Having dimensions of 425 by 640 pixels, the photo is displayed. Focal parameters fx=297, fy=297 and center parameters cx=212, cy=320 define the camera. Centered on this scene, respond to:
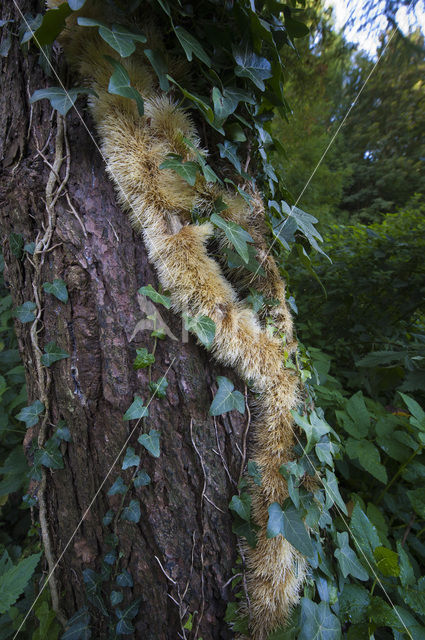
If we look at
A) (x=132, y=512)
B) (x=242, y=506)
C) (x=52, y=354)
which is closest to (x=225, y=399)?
(x=242, y=506)

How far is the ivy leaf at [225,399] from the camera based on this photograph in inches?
29.2

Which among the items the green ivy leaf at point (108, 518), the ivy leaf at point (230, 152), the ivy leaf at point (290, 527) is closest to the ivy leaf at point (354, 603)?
the ivy leaf at point (290, 527)

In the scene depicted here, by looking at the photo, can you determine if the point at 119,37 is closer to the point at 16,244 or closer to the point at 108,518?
the point at 16,244

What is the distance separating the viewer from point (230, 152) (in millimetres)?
826

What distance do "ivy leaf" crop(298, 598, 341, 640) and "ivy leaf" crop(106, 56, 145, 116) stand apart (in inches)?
49.8

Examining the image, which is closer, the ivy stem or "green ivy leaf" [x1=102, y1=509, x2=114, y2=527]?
"green ivy leaf" [x1=102, y1=509, x2=114, y2=527]

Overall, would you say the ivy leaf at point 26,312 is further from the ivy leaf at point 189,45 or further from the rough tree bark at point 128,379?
the ivy leaf at point 189,45

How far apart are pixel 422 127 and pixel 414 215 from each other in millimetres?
549

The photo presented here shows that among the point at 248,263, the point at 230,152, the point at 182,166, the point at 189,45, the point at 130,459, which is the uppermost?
the point at 189,45

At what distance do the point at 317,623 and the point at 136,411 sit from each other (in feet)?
2.25

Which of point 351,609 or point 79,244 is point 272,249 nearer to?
point 79,244

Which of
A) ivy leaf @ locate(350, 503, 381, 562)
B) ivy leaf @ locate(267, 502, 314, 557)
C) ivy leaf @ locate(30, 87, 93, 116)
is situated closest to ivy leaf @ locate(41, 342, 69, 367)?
ivy leaf @ locate(30, 87, 93, 116)

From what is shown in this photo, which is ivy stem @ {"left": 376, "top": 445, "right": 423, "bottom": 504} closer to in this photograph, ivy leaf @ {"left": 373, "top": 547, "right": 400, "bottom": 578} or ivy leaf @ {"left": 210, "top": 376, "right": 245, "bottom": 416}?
ivy leaf @ {"left": 373, "top": 547, "right": 400, "bottom": 578}

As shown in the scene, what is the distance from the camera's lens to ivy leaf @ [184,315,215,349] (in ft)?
2.45
